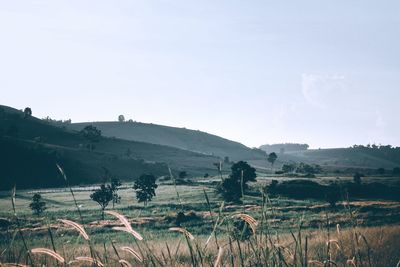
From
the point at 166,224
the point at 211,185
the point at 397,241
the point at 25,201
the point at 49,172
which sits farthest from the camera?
the point at 49,172

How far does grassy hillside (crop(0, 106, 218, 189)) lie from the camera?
386ft

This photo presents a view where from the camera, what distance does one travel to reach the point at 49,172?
119062mm

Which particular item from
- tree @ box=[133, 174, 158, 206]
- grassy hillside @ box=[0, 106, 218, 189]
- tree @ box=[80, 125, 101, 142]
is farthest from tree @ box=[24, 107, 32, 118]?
tree @ box=[133, 174, 158, 206]

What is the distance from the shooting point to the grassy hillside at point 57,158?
118 metres

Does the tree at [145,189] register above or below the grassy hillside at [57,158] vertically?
below

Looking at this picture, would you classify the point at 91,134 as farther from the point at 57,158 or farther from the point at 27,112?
the point at 57,158

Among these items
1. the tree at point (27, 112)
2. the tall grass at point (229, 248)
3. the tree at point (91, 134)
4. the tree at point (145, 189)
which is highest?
the tree at point (27, 112)

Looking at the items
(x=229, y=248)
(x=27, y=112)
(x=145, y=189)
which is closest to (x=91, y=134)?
(x=27, y=112)

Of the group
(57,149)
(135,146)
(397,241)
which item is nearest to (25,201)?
(57,149)

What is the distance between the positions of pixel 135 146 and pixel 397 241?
186 meters

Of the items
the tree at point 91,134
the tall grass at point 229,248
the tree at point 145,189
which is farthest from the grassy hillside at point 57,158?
the tall grass at point 229,248

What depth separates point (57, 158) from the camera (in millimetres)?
127812

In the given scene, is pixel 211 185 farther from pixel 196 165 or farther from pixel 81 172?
pixel 196 165

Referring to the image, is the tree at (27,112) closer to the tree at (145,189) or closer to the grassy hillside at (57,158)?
the grassy hillside at (57,158)
